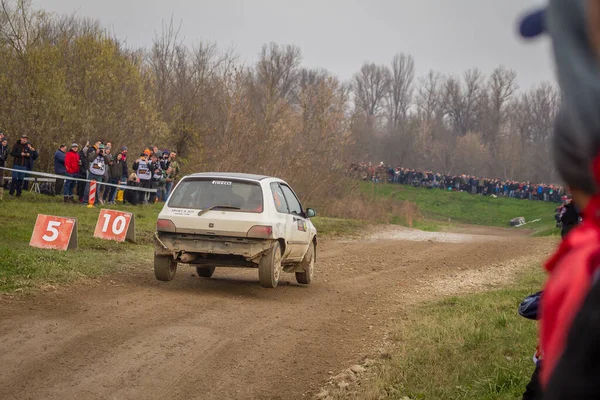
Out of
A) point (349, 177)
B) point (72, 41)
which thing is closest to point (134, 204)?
point (72, 41)

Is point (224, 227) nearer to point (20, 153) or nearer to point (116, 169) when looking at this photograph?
point (20, 153)

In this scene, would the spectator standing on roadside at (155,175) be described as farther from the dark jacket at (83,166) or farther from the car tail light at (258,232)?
the car tail light at (258,232)

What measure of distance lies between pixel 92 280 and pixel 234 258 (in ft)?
7.69

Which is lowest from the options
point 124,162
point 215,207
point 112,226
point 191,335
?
point 191,335

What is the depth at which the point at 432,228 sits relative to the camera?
130ft

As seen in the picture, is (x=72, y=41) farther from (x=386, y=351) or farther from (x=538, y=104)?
(x=538, y=104)

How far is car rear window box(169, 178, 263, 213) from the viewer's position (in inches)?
496

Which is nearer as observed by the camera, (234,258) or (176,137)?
(234,258)

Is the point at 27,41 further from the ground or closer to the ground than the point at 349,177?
further from the ground

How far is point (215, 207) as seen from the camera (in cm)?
1251

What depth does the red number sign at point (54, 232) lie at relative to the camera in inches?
602

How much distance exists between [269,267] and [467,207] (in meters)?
57.6

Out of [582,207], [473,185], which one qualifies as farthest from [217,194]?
[473,185]

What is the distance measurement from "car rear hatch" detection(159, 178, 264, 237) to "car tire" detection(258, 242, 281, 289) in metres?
0.49
